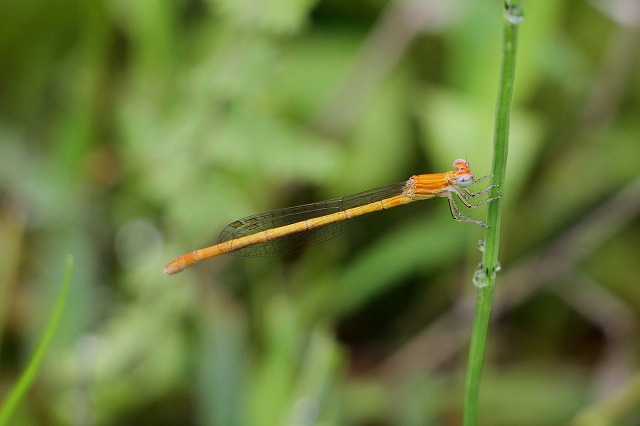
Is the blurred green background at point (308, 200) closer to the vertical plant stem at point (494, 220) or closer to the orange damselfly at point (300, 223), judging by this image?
the orange damselfly at point (300, 223)

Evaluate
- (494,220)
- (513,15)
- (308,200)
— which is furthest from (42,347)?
(308,200)

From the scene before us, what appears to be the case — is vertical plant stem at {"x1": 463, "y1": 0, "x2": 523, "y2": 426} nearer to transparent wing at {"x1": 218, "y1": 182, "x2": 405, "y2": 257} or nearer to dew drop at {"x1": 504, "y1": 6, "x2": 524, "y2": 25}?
dew drop at {"x1": 504, "y1": 6, "x2": 524, "y2": 25}

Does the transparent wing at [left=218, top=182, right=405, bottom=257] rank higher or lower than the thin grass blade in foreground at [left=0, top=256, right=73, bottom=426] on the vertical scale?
higher


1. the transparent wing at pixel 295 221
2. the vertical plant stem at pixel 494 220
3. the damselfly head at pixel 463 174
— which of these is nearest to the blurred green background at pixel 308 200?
the transparent wing at pixel 295 221

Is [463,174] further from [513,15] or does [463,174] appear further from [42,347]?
[42,347]

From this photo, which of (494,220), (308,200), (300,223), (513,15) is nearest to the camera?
(513,15)

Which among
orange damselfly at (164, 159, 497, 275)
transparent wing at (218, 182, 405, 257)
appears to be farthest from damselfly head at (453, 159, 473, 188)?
transparent wing at (218, 182, 405, 257)

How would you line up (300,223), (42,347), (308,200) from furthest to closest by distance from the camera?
(308,200), (300,223), (42,347)

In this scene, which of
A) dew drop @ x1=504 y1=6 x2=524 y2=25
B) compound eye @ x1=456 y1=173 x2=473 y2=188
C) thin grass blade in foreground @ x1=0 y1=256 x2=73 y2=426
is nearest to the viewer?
dew drop @ x1=504 y1=6 x2=524 y2=25
